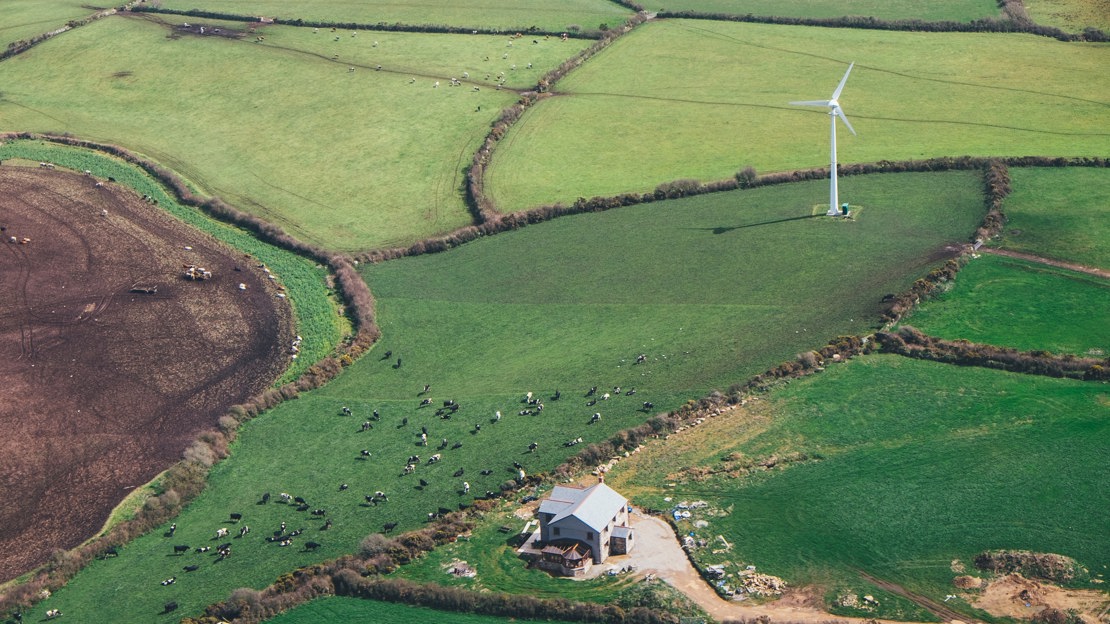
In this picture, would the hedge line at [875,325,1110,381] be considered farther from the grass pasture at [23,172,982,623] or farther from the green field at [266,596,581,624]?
the green field at [266,596,581,624]

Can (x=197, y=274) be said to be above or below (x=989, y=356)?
below

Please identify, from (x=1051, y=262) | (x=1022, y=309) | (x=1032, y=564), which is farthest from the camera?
(x=1051, y=262)

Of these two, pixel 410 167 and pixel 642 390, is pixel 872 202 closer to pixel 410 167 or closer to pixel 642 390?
pixel 642 390

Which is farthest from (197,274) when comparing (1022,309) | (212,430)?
(1022,309)

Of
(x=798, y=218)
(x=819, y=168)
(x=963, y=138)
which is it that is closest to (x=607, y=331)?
(x=798, y=218)

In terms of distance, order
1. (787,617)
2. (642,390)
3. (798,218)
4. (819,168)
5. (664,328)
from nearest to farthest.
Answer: (787,617)
(642,390)
(664,328)
(798,218)
(819,168)

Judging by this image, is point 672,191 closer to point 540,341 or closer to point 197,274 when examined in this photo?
point 540,341
